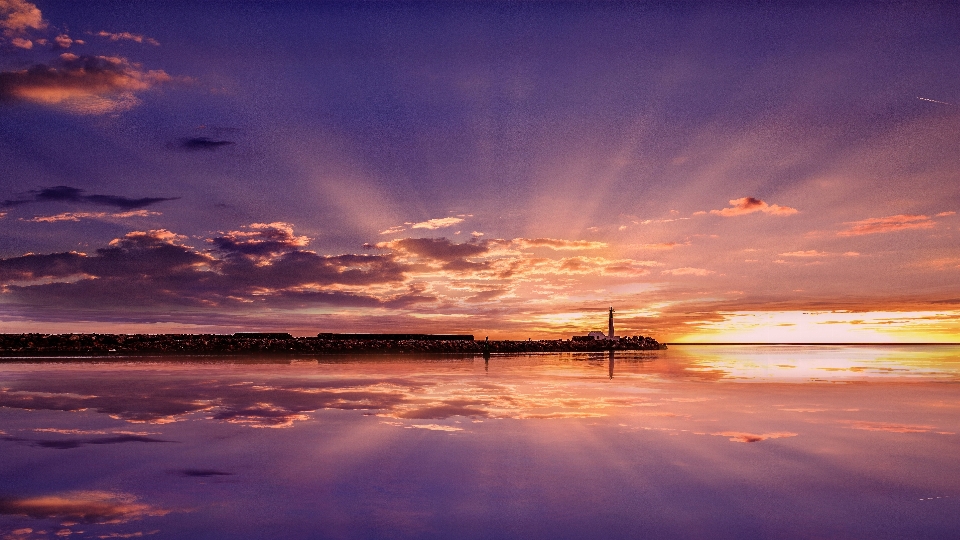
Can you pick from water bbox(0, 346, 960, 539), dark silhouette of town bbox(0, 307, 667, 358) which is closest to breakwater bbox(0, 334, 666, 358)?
dark silhouette of town bbox(0, 307, 667, 358)

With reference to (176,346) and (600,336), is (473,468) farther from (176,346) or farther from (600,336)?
(600,336)

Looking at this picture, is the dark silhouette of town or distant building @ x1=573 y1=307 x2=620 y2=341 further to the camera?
distant building @ x1=573 y1=307 x2=620 y2=341

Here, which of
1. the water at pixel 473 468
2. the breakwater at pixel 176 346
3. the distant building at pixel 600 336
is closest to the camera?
the water at pixel 473 468

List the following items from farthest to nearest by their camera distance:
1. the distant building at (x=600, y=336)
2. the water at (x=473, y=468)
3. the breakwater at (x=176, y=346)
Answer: the distant building at (x=600, y=336), the breakwater at (x=176, y=346), the water at (x=473, y=468)

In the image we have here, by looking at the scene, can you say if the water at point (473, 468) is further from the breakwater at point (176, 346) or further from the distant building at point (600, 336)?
the distant building at point (600, 336)

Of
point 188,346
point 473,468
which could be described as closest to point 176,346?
point 188,346

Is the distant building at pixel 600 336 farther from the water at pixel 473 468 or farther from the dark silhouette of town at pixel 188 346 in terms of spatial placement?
the water at pixel 473 468

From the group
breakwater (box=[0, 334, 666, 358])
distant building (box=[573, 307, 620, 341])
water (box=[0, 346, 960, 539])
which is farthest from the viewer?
distant building (box=[573, 307, 620, 341])

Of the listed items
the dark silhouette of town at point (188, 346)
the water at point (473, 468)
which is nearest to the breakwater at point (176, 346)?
the dark silhouette of town at point (188, 346)

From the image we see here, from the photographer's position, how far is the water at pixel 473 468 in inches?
252

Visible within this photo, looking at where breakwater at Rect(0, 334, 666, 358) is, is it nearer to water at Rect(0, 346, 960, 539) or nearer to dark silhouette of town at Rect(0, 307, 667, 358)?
dark silhouette of town at Rect(0, 307, 667, 358)

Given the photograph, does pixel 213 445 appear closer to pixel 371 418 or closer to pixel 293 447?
pixel 293 447

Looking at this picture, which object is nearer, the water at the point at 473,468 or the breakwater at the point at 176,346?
the water at the point at 473,468

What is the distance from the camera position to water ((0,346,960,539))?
640 cm
